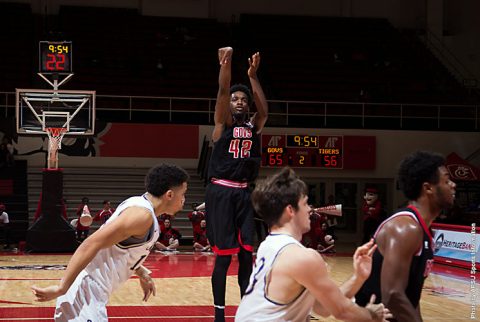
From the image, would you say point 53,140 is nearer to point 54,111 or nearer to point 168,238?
point 54,111

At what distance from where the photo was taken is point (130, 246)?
440 centimetres

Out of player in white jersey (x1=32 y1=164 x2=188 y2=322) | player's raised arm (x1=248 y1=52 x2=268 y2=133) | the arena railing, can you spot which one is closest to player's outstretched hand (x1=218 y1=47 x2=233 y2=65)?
player's raised arm (x1=248 y1=52 x2=268 y2=133)

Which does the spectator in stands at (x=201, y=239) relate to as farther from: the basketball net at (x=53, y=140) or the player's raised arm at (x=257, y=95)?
the player's raised arm at (x=257, y=95)

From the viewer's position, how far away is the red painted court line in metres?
7.46

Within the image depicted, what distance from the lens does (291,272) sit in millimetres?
3416

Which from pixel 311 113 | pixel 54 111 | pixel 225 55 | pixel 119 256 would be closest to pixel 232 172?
pixel 225 55

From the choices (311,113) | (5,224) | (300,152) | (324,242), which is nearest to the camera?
(5,224)

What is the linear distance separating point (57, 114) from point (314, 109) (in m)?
9.79

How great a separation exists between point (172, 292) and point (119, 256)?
5451mm

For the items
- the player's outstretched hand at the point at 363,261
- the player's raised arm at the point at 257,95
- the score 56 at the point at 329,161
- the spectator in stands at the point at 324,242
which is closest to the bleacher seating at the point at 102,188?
the score 56 at the point at 329,161

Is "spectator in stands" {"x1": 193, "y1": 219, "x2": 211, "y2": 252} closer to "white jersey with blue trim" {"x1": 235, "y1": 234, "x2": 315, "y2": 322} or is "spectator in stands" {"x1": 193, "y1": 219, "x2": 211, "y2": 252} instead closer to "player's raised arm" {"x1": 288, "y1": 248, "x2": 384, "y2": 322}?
"white jersey with blue trim" {"x1": 235, "y1": 234, "x2": 315, "y2": 322}

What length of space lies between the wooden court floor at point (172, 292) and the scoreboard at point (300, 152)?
5903 millimetres

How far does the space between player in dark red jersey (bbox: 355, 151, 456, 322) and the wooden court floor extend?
12.5 feet

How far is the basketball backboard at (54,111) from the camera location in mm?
16578
